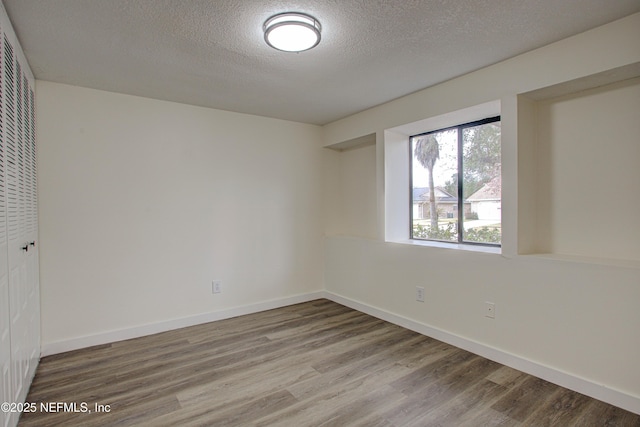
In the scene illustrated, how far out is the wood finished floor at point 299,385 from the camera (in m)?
1.92

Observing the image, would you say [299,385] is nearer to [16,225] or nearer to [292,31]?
[16,225]

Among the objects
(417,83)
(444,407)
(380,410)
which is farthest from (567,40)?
(380,410)

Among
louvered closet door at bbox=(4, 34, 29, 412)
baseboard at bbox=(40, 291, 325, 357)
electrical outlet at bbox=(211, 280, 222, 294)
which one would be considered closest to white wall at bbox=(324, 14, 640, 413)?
baseboard at bbox=(40, 291, 325, 357)

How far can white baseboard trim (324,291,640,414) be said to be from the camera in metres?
1.99

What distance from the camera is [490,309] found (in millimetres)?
2617

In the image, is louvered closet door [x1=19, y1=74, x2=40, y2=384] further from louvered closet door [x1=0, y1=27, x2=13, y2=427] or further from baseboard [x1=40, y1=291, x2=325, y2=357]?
louvered closet door [x1=0, y1=27, x2=13, y2=427]

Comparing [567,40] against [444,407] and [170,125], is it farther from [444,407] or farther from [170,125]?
[170,125]

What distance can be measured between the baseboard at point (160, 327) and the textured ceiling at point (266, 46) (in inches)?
85.9

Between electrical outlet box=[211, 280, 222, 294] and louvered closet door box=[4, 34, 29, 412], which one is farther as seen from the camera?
electrical outlet box=[211, 280, 222, 294]

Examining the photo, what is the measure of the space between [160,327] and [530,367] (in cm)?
316

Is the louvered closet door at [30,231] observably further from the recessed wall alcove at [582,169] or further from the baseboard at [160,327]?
the recessed wall alcove at [582,169]

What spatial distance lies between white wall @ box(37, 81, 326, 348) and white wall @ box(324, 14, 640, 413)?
135 centimetres

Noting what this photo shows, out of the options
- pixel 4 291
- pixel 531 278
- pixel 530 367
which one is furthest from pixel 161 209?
pixel 530 367

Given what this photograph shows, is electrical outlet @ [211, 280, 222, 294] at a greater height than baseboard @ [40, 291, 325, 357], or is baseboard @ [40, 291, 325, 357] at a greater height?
electrical outlet @ [211, 280, 222, 294]
